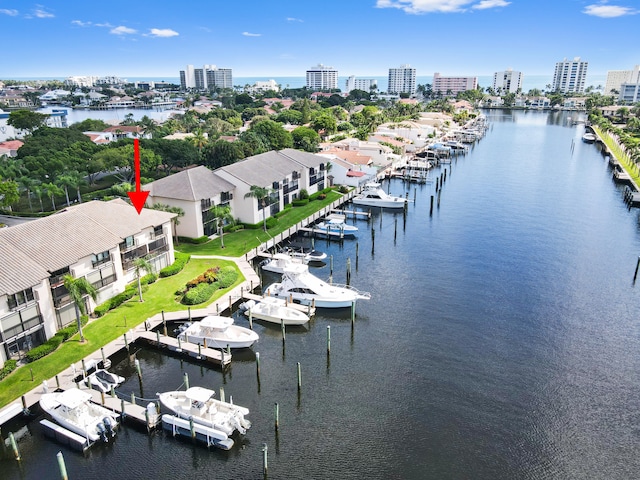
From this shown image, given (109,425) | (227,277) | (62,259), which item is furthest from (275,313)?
(62,259)

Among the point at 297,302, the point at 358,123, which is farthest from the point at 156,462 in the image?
the point at 358,123

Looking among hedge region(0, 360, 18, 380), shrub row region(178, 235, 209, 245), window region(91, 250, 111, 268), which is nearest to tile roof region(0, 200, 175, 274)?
window region(91, 250, 111, 268)

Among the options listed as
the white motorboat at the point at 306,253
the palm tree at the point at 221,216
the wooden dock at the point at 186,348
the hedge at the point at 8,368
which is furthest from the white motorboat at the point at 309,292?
the hedge at the point at 8,368

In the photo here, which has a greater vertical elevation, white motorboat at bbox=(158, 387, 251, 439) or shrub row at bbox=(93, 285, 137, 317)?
shrub row at bbox=(93, 285, 137, 317)

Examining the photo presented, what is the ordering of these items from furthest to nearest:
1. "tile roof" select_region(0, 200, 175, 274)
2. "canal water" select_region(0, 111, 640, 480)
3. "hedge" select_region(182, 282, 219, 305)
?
"hedge" select_region(182, 282, 219, 305), "tile roof" select_region(0, 200, 175, 274), "canal water" select_region(0, 111, 640, 480)

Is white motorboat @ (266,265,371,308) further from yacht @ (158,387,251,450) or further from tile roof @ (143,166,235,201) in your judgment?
tile roof @ (143,166,235,201)

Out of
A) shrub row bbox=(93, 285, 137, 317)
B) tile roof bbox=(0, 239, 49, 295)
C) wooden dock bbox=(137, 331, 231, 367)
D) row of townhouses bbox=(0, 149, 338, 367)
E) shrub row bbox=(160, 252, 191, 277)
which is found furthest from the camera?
shrub row bbox=(160, 252, 191, 277)

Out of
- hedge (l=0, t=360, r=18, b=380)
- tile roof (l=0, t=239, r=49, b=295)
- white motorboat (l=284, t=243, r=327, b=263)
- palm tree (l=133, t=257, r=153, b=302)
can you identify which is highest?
tile roof (l=0, t=239, r=49, b=295)
